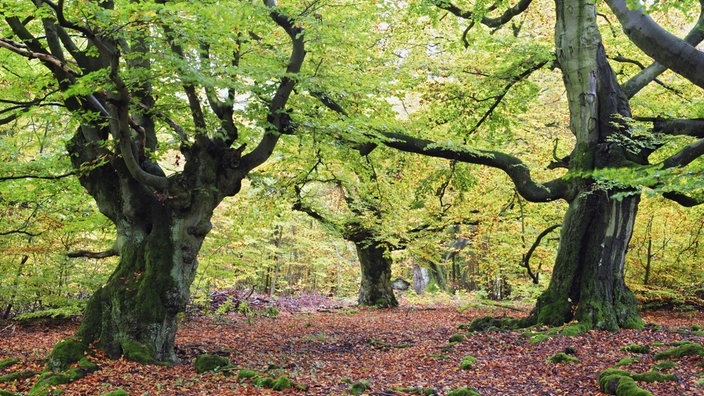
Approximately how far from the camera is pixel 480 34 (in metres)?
11.3

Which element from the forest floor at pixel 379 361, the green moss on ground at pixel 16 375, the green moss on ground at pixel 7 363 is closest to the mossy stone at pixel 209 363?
the forest floor at pixel 379 361

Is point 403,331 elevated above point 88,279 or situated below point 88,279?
below

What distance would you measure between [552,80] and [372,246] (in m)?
10.2

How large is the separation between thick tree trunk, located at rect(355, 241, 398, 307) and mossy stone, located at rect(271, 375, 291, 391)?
11.0 m

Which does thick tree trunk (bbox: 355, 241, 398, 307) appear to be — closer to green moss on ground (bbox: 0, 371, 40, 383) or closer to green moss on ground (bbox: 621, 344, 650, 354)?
green moss on ground (bbox: 621, 344, 650, 354)

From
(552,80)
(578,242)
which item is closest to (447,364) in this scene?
(578,242)

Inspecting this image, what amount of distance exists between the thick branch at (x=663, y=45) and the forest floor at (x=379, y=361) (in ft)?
11.4

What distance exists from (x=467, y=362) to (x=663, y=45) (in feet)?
16.3

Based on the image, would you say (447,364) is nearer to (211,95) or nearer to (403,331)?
(403,331)

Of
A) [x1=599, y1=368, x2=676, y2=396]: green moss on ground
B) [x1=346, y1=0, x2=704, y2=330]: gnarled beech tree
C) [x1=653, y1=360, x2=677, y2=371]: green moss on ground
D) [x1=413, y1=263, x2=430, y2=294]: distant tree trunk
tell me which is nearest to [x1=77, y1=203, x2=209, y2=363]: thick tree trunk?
[x1=346, y1=0, x2=704, y2=330]: gnarled beech tree

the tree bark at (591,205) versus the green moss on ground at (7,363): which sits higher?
the tree bark at (591,205)

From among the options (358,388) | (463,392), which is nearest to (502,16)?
(463,392)

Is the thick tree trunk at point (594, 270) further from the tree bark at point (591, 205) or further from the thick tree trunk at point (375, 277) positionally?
the thick tree trunk at point (375, 277)

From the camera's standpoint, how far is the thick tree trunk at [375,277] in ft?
56.2
